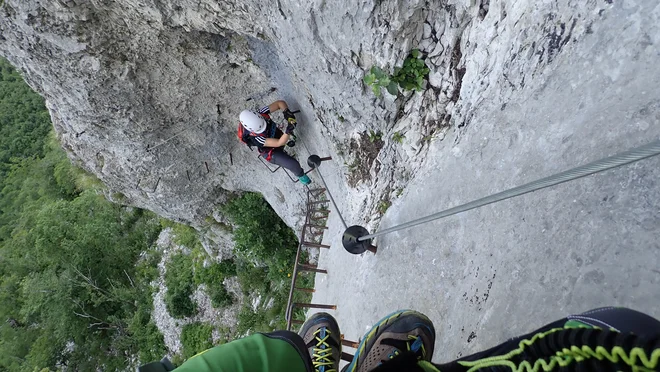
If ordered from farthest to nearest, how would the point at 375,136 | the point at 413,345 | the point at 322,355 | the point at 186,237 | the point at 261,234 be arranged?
1. the point at 186,237
2. the point at 261,234
3. the point at 375,136
4. the point at 322,355
5. the point at 413,345

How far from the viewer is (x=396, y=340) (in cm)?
319

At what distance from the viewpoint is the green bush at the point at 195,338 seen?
44.8ft

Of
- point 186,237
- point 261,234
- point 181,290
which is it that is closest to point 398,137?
point 261,234

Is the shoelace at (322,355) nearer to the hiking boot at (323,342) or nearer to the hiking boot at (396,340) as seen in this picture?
the hiking boot at (323,342)

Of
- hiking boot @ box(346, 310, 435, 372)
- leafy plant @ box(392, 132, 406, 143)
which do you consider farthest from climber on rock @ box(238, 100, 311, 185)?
→ hiking boot @ box(346, 310, 435, 372)

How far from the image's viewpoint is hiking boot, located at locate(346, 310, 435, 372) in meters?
3.11

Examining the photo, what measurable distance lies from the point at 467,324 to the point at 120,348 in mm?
19441

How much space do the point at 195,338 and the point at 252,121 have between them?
9.99 metres

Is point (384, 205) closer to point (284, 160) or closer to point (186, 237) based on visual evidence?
point (284, 160)

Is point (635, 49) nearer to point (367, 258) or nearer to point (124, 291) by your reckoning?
point (367, 258)

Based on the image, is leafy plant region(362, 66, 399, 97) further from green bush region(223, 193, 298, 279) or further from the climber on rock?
green bush region(223, 193, 298, 279)

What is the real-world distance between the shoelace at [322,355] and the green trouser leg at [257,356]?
1.88 m

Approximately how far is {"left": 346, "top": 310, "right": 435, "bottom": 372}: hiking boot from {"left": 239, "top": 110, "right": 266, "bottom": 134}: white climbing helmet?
4850 mm

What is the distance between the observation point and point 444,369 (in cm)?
202
